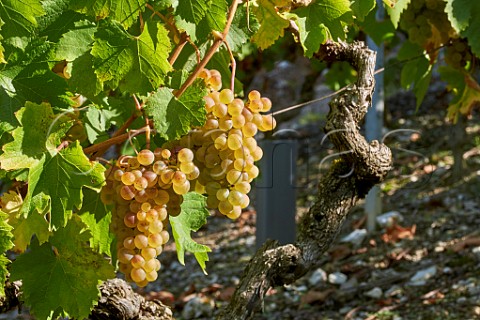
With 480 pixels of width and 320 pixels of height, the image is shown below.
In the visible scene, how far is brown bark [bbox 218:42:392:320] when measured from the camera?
176 centimetres

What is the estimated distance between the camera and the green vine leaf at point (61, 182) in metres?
1.26

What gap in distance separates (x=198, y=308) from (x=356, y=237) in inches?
35.3

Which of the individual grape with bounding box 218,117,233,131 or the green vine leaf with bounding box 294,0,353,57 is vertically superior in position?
the green vine leaf with bounding box 294,0,353,57

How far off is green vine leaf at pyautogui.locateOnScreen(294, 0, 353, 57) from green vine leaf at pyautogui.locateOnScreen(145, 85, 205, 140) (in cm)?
36

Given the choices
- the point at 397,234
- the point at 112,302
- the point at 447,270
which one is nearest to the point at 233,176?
the point at 112,302

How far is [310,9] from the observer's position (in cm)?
165

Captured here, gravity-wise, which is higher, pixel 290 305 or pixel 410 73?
pixel 410 73

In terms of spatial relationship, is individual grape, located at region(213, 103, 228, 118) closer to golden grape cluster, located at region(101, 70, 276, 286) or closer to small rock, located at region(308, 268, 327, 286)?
golden grape cluster, located at region(101, 70, 276, 286)

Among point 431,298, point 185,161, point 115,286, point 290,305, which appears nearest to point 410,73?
point 431,298

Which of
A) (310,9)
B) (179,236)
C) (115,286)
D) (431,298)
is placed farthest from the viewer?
(431,298)

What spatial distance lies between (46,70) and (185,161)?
28 centimetres

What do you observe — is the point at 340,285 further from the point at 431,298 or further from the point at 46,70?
the point at 46,70

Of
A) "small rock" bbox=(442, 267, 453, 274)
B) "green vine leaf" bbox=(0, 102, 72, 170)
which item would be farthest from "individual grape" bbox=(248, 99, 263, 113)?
"small rock" bbox=(442, 267, 453, 274)

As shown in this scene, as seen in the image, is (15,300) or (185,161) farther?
(15,300)
